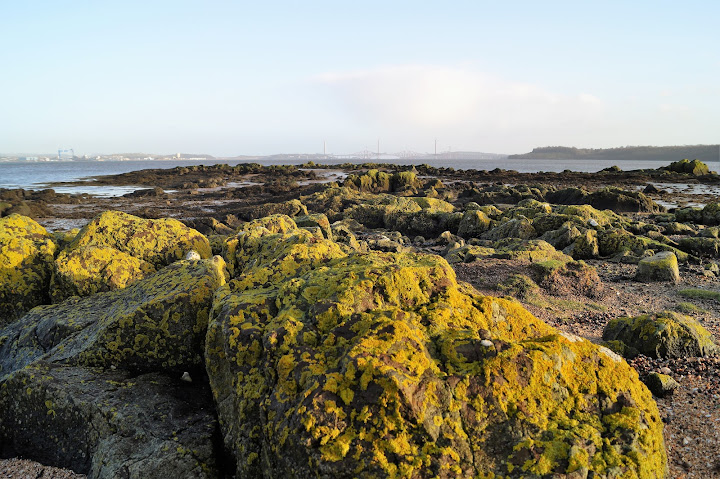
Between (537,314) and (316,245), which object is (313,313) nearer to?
(316,245)

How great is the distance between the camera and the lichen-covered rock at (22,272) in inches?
309

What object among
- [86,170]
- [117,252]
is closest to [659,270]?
[117,252]

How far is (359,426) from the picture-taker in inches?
120

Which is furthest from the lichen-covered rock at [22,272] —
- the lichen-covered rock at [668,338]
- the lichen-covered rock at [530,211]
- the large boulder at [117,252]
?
the lichen-covered rock at [530,211]

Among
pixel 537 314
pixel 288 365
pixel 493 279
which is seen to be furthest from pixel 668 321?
pixel 288 365

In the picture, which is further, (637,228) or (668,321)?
(637,228)

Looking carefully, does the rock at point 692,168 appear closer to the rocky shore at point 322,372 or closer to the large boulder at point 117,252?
the rocky shore at point 322,372

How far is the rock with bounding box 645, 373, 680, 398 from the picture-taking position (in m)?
4.76

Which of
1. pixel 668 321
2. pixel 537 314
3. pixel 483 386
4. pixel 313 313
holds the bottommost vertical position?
pixel 537 314

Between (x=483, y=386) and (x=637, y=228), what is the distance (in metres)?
16.2

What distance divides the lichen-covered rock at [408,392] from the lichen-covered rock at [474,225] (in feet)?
43.3

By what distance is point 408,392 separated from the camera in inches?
123

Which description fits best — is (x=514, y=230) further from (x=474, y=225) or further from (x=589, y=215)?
(x=589, y=215)

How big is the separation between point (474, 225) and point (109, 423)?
50.0 feet
